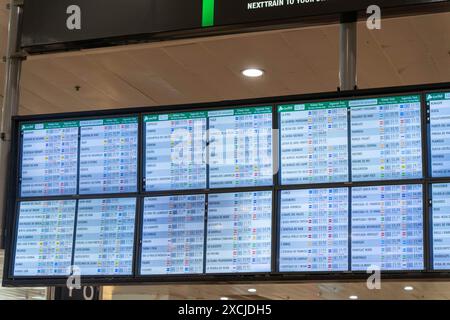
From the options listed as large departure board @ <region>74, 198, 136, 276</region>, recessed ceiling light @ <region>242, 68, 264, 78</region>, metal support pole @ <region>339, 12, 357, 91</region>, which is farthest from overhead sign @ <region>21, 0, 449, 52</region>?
recessed ceiling light @ <region>242, 68, 264, 78</region>

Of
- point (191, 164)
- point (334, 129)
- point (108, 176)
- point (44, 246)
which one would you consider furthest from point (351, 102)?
point (44, 246)

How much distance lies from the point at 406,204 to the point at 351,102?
0.44 m

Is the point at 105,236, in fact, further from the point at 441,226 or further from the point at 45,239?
the point at 441,226

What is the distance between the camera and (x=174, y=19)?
3150 mm

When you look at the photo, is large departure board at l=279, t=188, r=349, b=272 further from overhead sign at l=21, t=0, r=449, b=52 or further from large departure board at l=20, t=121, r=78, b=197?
large departure board at l=20, t=121, r=78, b=197

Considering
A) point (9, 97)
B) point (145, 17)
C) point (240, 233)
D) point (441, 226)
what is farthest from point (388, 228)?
point (9, 97)

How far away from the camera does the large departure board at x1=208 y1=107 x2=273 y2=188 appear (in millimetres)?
2881

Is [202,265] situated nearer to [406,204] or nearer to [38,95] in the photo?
[406,204]

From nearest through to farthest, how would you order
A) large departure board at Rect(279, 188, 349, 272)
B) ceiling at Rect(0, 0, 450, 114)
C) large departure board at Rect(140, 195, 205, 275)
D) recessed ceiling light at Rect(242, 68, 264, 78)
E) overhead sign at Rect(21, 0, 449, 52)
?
large departure board at Rect(279, 188, 349, 272) → large departure board at Rect(140, 195, 205, 275) → overhead sign at Rect(21, 0, 449, 52) → ceiling at Rect(0, 0, 450, 114) → recessed ceiling light at Rect(242, 68, 264, 78)

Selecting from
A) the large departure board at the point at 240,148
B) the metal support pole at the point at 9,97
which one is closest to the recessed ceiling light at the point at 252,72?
the metal support pole at the point at 9,97

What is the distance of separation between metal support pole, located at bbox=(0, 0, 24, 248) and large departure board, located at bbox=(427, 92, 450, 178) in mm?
1747

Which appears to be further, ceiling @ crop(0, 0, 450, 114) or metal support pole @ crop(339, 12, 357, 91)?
ceiling @ crop(0, 0, 450, 114)

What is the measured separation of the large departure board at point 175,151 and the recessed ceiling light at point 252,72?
288 cm

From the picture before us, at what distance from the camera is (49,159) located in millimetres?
3150
